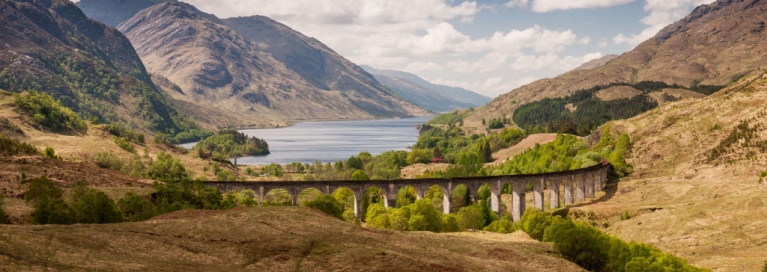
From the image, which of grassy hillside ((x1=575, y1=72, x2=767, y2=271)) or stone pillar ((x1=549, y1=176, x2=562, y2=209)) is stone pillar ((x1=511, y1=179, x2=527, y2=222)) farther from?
grassy hillside ((x1=575, y1=72, x2=767, y2=271))

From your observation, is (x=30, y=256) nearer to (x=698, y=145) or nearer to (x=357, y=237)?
(x=357, y=237)

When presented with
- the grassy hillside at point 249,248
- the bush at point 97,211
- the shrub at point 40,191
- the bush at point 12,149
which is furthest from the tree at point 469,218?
the bush at point 12,149

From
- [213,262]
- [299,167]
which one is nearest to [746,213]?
[213,262]

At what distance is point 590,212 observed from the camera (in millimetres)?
97812

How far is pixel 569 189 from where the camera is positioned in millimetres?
117000

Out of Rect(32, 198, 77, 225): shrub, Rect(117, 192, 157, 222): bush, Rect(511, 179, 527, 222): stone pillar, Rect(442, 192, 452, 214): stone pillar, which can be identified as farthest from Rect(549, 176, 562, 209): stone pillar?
Rect(32, 198, 77, 225): shrub

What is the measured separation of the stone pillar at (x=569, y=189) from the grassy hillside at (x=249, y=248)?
5830 cm

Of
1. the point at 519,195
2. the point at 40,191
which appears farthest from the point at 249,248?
the point at 519,195

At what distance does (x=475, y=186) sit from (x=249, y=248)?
224ft

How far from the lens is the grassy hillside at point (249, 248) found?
38812 millimetres

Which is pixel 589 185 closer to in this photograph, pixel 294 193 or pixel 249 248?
pixel 294 193

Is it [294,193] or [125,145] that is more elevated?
[125,145]

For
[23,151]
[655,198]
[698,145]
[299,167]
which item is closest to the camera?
[23,151]

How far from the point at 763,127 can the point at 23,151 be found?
11983 cm
